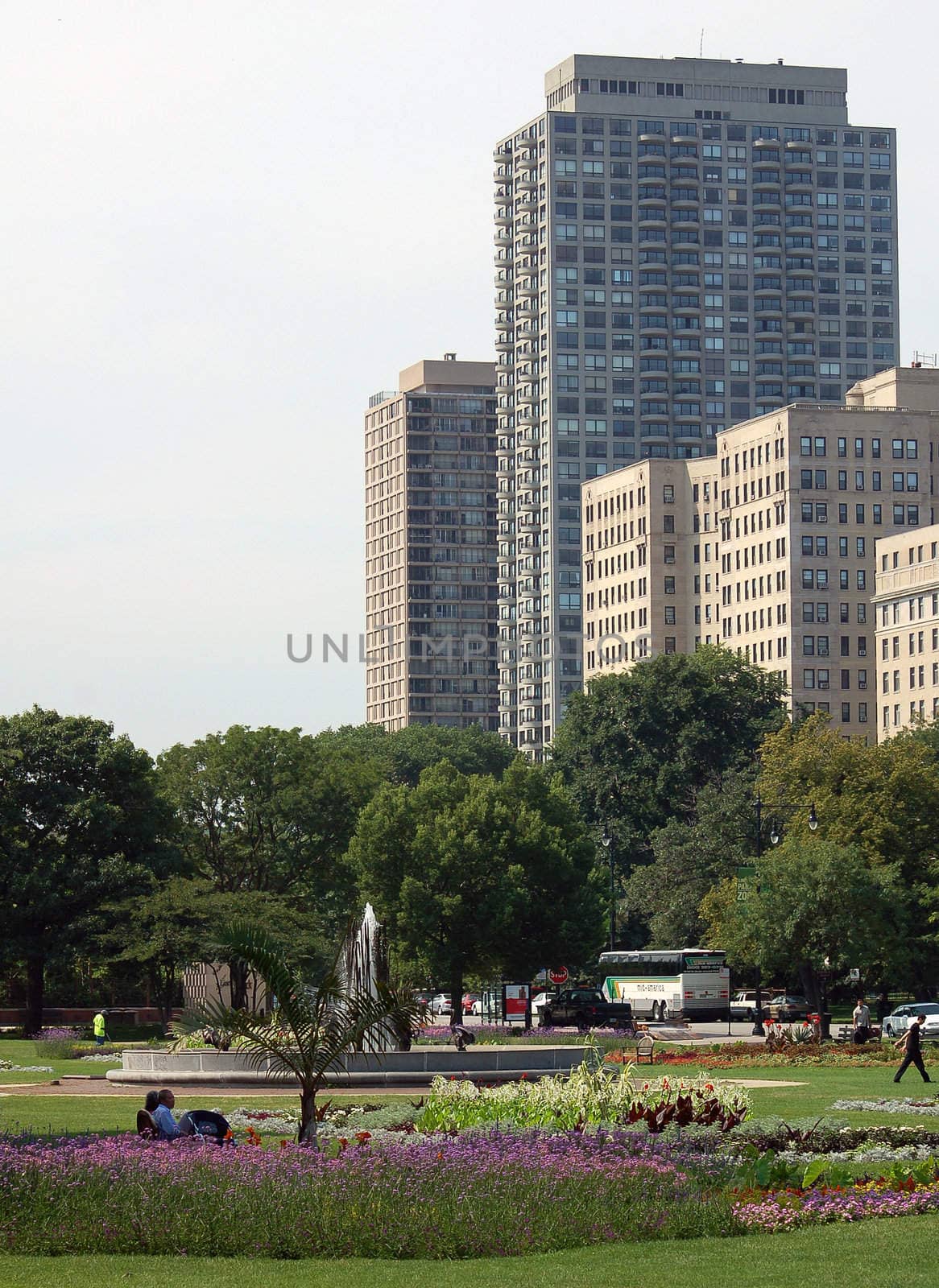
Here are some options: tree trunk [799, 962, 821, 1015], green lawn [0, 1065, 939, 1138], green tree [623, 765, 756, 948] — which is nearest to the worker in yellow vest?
green lawn [0, 1065, 939, 1138]

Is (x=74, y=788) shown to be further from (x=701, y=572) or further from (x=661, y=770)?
(x=701, y=572)

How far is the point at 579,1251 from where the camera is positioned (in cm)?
1819

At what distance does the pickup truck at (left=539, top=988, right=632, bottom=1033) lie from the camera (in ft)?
245

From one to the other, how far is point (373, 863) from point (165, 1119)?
56229mm

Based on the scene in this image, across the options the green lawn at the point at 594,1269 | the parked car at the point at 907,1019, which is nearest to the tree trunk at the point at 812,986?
the parked car at the point at 907,1019

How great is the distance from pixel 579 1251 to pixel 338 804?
69768 mm

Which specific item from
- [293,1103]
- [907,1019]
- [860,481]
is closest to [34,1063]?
[293,1103]

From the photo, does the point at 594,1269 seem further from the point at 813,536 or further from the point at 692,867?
the point at 813,536

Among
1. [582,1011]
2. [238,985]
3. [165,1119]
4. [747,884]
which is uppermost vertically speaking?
[747,884]

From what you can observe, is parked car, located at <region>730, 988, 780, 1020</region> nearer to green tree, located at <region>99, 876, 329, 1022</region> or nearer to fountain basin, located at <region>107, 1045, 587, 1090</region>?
green tree, located at <region>99, 876, 329, 1022</region>

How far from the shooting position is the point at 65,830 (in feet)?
255

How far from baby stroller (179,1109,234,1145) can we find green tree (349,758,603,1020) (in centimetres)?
5159

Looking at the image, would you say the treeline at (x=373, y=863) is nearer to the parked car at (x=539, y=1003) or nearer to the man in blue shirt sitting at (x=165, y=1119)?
the parked car at (x=539, y=1003)

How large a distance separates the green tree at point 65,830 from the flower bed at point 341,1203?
180ft
